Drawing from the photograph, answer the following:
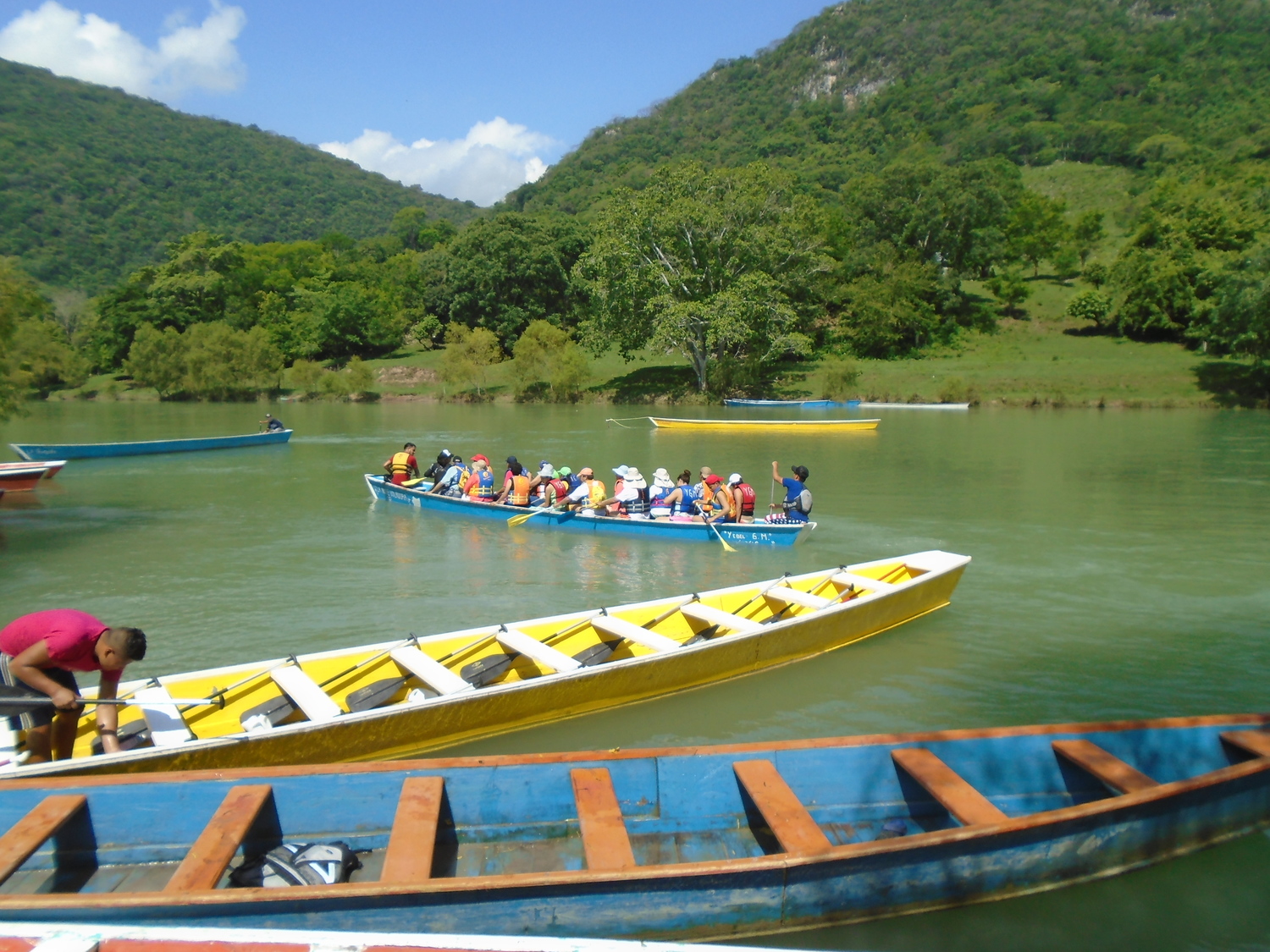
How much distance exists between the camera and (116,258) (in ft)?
389

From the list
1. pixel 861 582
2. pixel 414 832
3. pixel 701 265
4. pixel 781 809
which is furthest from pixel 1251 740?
pixel 701 265

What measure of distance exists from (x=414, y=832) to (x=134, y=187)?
166163 millimetres

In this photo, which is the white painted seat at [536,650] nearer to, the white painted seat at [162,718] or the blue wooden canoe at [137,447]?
the white painted seat at [162,718]

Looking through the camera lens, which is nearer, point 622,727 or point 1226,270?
point 622,727

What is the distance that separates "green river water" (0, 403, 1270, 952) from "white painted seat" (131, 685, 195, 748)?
222 cm

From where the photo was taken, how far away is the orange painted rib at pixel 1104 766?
5.36 meters

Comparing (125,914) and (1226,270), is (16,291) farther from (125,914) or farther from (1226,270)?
(1226,270)

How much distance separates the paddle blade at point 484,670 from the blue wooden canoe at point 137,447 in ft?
88.4

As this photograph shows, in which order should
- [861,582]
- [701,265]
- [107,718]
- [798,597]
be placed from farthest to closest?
[701,265] < [861,582] < [798,597] < [107,718]

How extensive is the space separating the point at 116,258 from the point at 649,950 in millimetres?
139860

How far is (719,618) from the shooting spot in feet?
30.0

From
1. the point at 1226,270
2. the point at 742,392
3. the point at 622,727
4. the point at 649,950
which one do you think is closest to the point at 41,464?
the point at 622,727

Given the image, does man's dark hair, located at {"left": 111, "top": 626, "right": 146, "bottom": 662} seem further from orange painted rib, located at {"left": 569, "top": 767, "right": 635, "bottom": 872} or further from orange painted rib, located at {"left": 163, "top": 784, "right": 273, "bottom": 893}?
orange painted rib, located at {"left": 569, "top": 767, "right": 635, "bottom": 872}

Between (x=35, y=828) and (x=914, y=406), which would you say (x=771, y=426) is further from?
(x=35, y=828)
